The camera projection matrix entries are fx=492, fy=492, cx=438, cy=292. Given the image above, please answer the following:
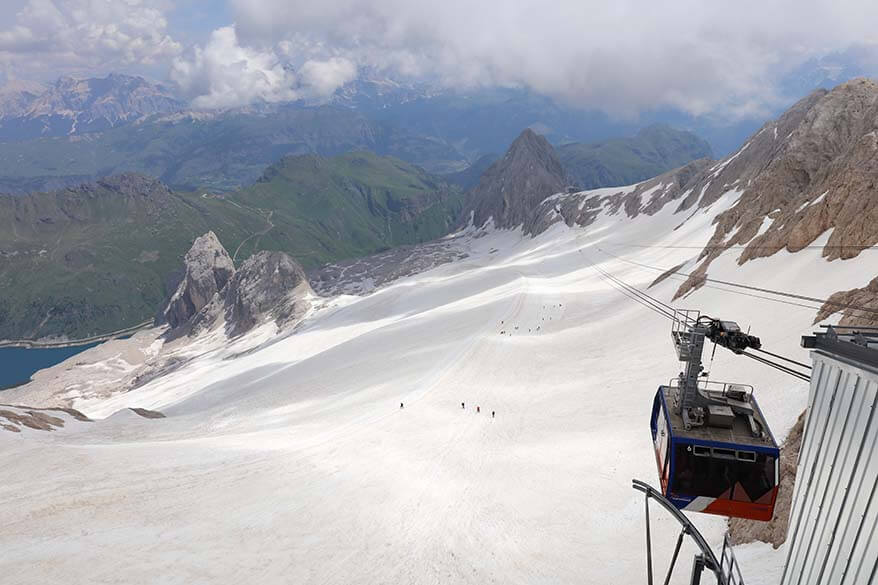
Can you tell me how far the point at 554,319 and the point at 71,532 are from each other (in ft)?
173

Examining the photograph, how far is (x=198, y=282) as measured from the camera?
154875 mm

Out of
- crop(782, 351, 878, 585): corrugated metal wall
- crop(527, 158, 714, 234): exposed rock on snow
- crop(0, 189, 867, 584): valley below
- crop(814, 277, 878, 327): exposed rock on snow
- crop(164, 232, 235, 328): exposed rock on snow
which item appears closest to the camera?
crop(782, 351, 878, 585): corrugated metal wall

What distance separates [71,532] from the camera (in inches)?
809

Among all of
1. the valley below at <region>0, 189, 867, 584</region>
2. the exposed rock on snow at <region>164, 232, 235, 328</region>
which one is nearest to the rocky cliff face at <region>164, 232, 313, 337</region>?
the exposed rock on snow at <region>164, 232, 235, 328</region>

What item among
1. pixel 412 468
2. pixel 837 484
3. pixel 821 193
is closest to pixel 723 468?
pixel 837 484

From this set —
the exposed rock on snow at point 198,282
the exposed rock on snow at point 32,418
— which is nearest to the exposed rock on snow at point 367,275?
the exposed rock on snow at point 198,282

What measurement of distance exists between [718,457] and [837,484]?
247 centimetres

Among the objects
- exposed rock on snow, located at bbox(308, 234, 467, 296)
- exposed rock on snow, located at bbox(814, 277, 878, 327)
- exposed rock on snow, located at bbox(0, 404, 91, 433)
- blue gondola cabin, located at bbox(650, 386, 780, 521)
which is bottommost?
exposed rock on snow, located at bbox(308, 234, 467, 296)

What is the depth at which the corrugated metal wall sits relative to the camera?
8.58 meters

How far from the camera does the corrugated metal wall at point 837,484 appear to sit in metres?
8.58

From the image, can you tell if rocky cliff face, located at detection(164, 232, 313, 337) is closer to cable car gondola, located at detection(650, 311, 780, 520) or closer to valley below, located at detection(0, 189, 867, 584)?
valley below, located at detection(0, 189, 867, 584)

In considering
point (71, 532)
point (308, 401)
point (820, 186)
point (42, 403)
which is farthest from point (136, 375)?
point (820, 186)

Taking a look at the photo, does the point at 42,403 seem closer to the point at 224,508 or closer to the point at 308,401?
the point at 308,401

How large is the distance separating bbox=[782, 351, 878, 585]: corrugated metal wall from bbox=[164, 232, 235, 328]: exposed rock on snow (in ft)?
526
